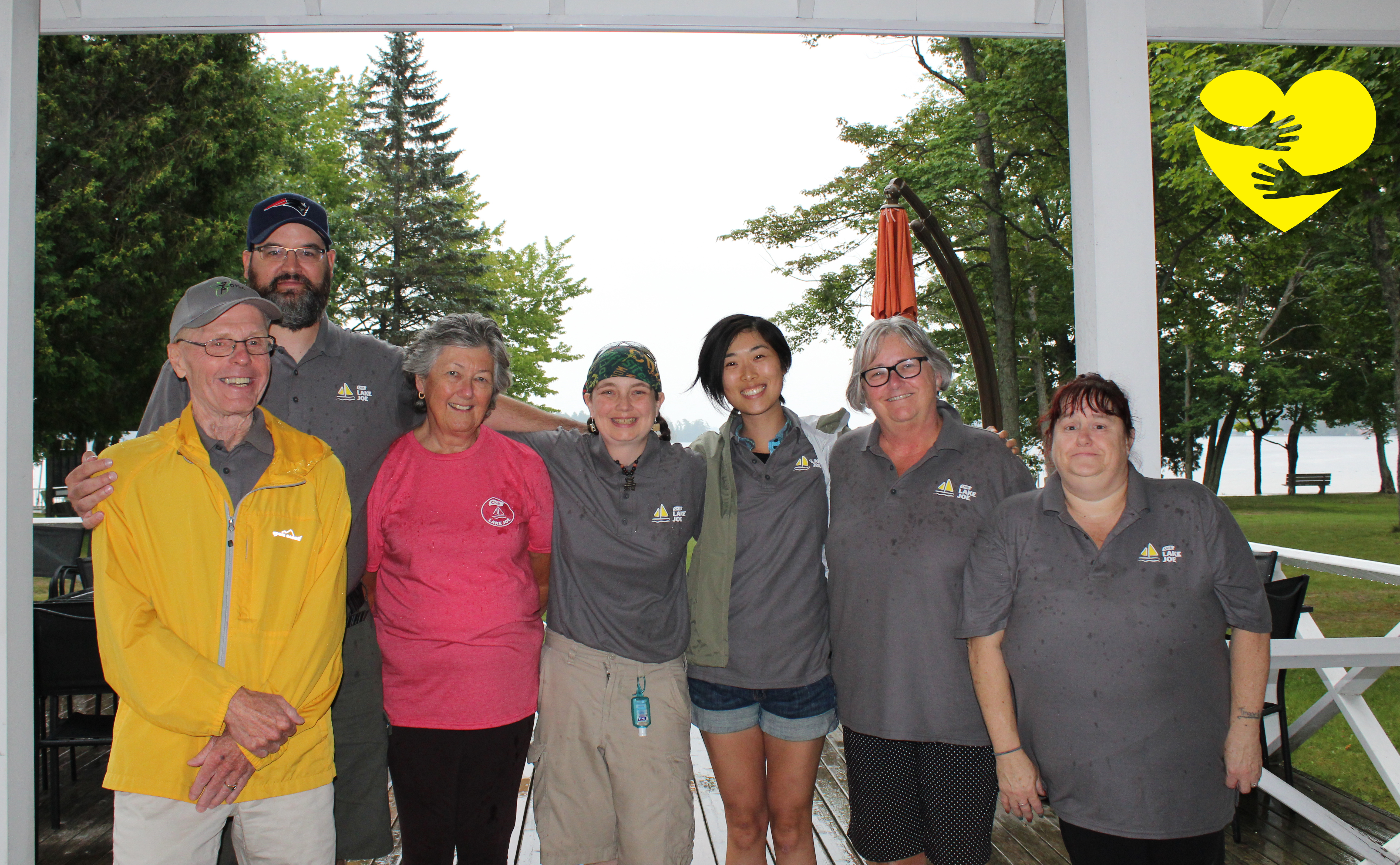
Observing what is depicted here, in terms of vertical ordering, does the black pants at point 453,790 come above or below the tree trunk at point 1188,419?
below

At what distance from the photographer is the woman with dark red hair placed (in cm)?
190

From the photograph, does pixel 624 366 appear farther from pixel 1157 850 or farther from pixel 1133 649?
pixel 1157 850

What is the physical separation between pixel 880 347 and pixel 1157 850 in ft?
4.56

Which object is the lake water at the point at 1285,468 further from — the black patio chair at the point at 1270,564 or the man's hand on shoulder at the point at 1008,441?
the man's hand on shoulder at the point at 1008,441

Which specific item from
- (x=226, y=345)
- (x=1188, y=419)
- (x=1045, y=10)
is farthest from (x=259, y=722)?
(x=1188, y=419)

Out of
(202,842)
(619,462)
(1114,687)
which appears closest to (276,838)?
(202,842)

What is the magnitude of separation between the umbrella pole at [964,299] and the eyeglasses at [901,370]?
2.64 m

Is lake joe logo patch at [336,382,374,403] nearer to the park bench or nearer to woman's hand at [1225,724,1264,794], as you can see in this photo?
woman's hand at [1225,724,1264,794]

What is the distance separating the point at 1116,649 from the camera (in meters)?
1.91

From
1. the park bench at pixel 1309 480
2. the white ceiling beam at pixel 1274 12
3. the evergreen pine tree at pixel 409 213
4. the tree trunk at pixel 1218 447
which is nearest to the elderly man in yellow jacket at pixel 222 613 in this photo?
the white ceiling beam at pixel 1274 12

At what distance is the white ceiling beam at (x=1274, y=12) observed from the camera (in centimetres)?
269

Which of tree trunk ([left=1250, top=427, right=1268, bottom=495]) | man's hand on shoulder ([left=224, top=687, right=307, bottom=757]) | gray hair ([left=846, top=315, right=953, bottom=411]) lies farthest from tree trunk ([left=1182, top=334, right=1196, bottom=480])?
man's hand on shoulder ([left=224, top=687, right=307, bottom=757])

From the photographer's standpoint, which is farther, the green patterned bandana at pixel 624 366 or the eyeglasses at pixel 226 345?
the green patterned bandana at pixel 624 366

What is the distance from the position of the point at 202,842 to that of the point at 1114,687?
2.06 metres
